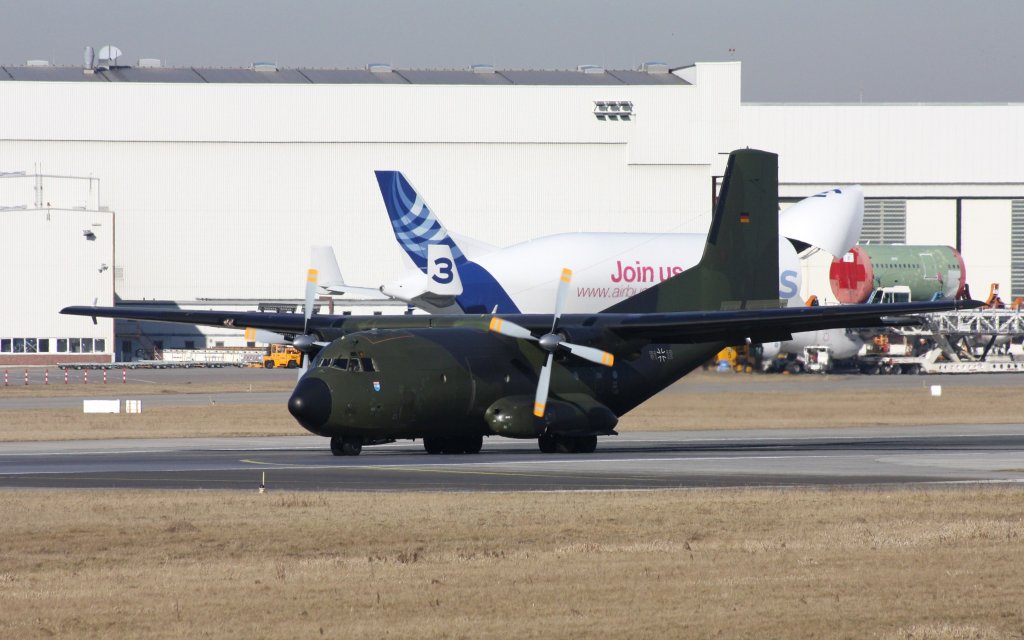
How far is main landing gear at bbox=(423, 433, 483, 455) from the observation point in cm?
3362

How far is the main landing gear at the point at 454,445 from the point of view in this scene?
110ft

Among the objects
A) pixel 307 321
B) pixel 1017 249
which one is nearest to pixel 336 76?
pixel 1017 249

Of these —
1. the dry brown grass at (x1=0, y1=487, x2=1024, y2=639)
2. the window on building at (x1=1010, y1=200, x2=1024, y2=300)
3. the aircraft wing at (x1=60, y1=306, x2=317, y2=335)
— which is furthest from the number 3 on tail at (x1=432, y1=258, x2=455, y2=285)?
the window on building at (x1=1010, y1=200, x2=1024, y2=300)

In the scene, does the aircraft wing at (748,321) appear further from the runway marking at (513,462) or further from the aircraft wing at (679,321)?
the runway marking at (513,462)

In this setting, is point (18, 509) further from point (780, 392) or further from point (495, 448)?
point (780, 392)

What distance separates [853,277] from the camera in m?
82.2

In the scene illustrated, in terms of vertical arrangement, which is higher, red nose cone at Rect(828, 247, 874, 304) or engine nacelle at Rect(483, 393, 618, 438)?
red nose cone at Rect(828, 247, 874, 304)

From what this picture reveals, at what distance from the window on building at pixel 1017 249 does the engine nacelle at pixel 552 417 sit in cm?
8481

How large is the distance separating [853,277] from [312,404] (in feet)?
192

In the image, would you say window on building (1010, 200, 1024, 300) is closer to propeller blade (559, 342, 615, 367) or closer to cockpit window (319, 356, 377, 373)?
propeller blade (559, 342, 615, 367)

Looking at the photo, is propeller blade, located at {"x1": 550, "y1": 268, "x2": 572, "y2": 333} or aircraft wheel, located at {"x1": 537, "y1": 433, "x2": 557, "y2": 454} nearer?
propeller blade, located at {"x1": 550, "y1": 268, "x2": 572, "y2": 333}

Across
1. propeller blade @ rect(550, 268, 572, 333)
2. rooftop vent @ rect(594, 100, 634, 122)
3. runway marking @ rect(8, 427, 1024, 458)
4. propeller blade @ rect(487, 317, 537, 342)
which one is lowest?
runway marking @ rect(8, 427, 1024, 458)

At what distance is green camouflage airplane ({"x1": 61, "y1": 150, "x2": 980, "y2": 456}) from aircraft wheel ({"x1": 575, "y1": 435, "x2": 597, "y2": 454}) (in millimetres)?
36

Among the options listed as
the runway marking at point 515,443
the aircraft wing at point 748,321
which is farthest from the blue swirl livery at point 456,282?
the aircraft wing at point 748,321
